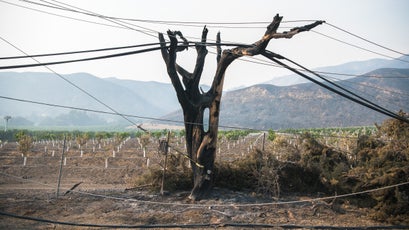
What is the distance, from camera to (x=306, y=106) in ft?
486

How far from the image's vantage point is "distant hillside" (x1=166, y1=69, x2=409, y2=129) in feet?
431

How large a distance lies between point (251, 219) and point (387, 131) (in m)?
7.73

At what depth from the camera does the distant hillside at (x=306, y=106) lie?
431 feet

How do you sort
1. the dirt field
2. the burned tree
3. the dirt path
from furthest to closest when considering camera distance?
the burned tree, the dirt path, the dirt field

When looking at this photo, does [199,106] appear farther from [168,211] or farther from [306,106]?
[306,106]

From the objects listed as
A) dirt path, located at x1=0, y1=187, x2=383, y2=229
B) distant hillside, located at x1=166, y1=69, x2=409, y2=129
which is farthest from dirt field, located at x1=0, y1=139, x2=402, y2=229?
distant hillside, located at x1=166, y1=69, x2=409, y2=129

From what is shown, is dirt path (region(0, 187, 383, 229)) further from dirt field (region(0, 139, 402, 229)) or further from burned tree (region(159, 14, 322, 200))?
burned tree (region(159, 14, 322, 200))

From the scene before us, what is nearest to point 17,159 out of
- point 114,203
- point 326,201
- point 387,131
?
point 114,203

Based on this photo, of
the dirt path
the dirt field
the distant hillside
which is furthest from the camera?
the distant hillside

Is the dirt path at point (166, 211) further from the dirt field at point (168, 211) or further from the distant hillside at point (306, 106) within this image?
the distant hillside at point (306, 106)

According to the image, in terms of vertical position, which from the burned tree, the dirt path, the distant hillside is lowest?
the dirt path

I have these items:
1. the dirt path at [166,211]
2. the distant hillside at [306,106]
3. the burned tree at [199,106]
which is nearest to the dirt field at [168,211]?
the dirt path at [166,211]

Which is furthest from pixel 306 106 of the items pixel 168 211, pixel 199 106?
pixel 168 211

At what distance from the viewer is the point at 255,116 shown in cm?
15262
